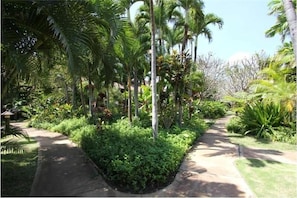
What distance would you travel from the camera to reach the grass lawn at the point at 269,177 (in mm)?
6074

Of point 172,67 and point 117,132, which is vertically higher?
point 172,67

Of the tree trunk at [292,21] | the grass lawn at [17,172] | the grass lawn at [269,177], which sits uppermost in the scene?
the tree trunk at [292,21]

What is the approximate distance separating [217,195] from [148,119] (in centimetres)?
835

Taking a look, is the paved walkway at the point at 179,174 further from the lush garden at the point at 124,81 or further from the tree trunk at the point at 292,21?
the tree trunk at the point at 292,21

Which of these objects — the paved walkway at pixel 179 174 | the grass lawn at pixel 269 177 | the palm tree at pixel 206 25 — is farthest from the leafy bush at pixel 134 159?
the palm tree at pixel 206 25

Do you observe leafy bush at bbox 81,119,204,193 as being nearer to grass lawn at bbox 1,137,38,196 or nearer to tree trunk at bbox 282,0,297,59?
grass lawn at bbox 1,137,38,196

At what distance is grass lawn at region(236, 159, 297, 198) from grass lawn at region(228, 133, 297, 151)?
2367 mm

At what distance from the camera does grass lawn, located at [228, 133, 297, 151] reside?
10.5 m

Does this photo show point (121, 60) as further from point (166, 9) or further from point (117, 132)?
point (117, 132)

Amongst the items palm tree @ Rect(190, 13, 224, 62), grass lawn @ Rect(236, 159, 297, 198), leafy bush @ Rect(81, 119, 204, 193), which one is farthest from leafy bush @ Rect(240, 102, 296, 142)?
palm tree @ Rect(190, 13, 224, 62)

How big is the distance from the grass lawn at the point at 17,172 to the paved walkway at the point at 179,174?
0.19 m

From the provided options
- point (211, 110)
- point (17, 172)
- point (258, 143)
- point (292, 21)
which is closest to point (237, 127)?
point (258, 143)

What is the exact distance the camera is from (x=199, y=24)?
16562mm

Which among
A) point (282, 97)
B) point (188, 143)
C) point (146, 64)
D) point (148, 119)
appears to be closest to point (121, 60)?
point (146, 64)
